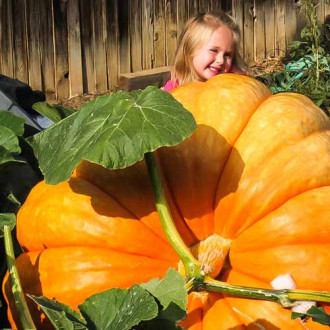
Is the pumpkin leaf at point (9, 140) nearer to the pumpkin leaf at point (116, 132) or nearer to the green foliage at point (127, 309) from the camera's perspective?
the pumpkin leaf at point (116, 132)

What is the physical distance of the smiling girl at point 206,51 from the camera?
384 centimetres

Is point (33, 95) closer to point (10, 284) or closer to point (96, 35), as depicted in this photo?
point (10, 284)

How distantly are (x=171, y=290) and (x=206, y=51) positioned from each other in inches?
97.4

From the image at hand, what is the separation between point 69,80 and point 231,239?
18.4ft

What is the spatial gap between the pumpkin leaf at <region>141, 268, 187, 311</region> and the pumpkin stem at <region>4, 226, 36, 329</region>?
0.78 feet

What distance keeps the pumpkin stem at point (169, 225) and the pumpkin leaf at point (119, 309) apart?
0.59ft

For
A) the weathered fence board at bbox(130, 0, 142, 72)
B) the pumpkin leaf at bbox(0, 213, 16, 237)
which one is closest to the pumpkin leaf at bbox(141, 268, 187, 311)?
the pumpkin leaf at bbox(0, 213, 16, 237)

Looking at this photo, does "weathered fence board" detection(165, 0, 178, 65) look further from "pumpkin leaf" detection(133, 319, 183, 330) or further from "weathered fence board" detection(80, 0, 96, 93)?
"pumpkin leaf" detection(133, 319, 183, 330)

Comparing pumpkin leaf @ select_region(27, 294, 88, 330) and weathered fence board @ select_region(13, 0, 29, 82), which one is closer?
pumpkin leaf @ select_region(27, 294, 88, 330)

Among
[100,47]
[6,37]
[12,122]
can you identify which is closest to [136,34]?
[100,47]

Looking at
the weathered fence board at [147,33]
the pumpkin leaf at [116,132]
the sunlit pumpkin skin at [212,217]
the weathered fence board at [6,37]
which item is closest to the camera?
the pumpkin leaf at [116,132]

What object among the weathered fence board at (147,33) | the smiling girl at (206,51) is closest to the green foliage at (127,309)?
the smiling girl at (206,51)

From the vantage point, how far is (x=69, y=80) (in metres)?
7.20

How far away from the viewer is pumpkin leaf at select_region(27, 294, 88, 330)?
141cm
